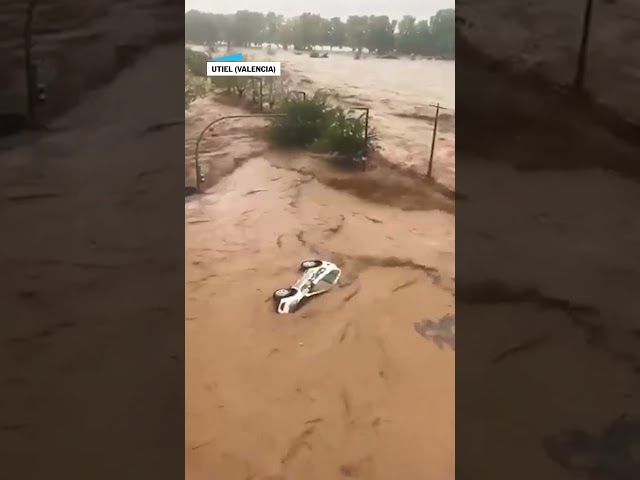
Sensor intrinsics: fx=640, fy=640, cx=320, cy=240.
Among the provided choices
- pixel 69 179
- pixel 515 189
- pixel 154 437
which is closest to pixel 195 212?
pixel 69 179

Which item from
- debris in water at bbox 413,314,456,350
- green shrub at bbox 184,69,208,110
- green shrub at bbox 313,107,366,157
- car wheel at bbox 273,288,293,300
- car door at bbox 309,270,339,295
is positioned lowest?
debris in water at bbox 413,314,456,350

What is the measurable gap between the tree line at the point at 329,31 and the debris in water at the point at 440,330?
31 centimetres

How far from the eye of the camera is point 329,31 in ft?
2.50

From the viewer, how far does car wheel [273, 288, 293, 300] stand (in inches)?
29.8

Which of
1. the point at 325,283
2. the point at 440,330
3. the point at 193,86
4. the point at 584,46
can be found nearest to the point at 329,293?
the point at 325,283

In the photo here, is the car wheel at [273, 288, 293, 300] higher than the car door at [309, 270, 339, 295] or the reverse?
the reverse

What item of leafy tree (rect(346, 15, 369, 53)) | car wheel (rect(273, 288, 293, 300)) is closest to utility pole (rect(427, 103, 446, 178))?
leafy tree (rect(346, 15, 369, 53))

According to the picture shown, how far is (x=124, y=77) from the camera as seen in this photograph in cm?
75

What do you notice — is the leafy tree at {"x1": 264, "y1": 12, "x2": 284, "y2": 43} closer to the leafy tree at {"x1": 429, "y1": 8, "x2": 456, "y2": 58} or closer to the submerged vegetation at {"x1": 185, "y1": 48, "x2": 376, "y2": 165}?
the submerged vegetation at {"x1": 185, "y1": 48, "x2": 376, "y2": 165}

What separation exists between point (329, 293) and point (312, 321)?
38mm

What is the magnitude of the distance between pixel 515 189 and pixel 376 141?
0.17 meters

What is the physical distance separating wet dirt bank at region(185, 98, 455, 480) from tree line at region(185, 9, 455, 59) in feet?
0.29

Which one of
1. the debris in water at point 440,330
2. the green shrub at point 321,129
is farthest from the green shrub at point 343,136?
the debris in water at point 440,330

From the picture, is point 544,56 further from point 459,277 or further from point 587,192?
point 459,277
